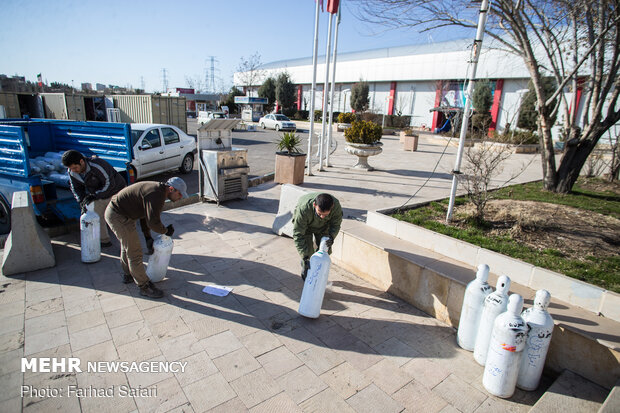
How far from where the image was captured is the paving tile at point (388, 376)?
2916 millimetres

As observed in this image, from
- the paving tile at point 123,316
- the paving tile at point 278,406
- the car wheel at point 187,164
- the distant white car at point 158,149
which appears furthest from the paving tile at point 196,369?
the car wheel at point 187,164

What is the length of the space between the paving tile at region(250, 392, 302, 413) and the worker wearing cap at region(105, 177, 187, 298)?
201 centimetres

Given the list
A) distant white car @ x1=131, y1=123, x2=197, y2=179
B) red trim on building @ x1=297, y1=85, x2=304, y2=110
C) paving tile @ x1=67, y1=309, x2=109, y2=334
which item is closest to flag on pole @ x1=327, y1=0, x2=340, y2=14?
distant white car @ x1=131, y1=123, x2=197, y2=179

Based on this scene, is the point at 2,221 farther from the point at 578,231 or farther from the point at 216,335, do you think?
the point at 578,231

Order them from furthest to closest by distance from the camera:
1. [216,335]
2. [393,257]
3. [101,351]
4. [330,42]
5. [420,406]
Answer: [330,42] < [393,257] < [216,335] < [101,351] < [420,406]

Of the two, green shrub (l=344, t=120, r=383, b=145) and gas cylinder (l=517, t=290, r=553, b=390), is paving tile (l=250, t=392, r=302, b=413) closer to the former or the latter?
gas cylinder (l=517, t=290, r=553, b=390)

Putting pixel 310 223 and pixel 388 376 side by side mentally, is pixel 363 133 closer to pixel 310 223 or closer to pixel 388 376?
pixel 310 223

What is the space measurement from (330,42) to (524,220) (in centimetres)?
812

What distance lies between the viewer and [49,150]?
24.9 ft

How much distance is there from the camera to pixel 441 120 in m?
36.7

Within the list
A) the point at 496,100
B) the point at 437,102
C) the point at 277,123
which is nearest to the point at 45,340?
the point at 277,123

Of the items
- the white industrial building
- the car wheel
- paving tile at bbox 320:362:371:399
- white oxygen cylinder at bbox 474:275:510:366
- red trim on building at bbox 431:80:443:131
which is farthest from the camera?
red trim on building at bbox 431:80:443:131

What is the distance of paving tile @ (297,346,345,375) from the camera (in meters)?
3.09

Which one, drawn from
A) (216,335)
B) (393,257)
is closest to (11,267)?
(216,335)
